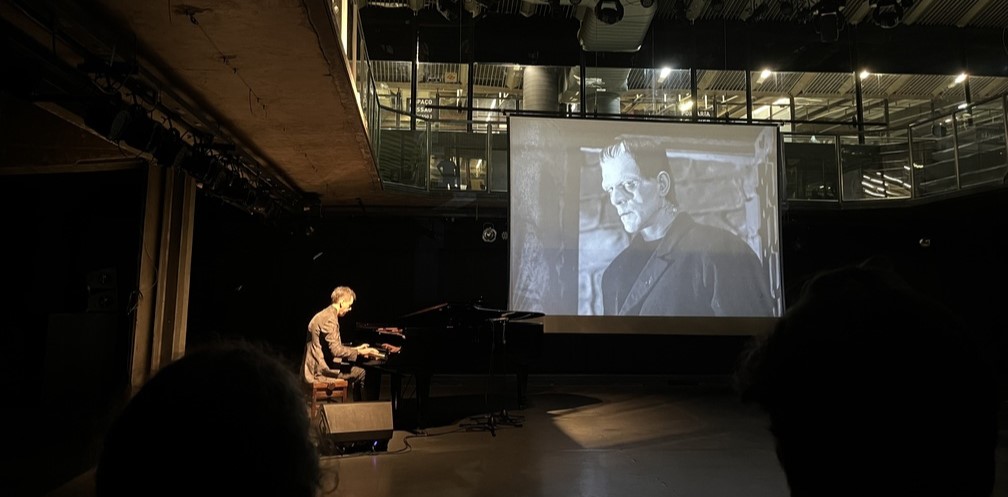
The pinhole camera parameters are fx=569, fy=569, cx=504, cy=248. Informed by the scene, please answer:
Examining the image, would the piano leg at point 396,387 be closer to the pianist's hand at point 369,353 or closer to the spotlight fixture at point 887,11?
the pianist's hand at point 369,353

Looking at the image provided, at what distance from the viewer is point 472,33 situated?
9.42 meters

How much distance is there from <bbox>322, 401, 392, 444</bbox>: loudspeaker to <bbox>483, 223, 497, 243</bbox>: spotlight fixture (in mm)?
4682

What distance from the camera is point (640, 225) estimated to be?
6234 millimetres

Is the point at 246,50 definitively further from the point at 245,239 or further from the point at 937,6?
the point at 937,6

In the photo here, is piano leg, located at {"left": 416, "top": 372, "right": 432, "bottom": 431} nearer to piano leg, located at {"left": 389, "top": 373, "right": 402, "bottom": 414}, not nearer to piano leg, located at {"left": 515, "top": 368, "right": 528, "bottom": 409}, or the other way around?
piano leg, located at {"left": 389, "top": 373, "right": 402, "bottom": 414}

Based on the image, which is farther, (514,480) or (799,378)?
(514,480)

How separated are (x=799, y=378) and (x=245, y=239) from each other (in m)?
9.69

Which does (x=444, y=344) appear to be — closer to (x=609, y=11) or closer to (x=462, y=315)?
(x=462, y=315)

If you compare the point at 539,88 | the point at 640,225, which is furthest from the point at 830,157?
the point at 539,88

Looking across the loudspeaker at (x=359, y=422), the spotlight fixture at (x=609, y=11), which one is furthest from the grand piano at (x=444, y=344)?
the spotlight fixture at (x=609, y=11)

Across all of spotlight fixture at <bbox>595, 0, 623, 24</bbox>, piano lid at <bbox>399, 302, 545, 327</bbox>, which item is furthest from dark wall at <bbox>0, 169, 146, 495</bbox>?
spotlight fixture at <bbox>595, 0, 623, 24</bbox>

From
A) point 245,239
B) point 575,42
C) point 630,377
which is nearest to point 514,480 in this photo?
point 630,377

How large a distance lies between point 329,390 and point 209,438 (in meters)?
5.34

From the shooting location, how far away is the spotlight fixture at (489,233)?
354 inches
